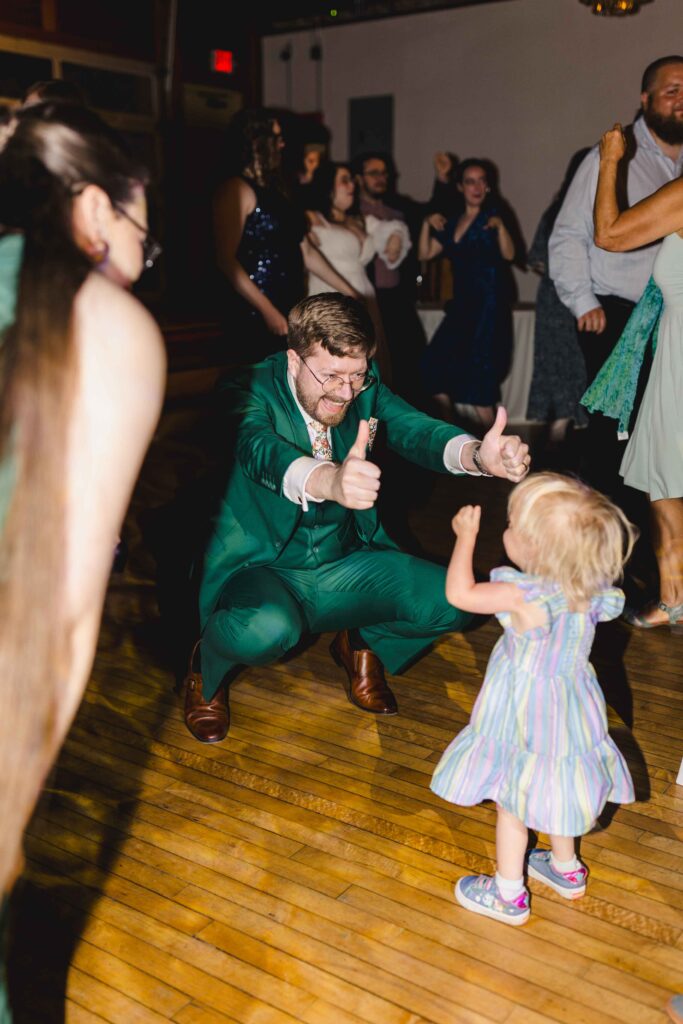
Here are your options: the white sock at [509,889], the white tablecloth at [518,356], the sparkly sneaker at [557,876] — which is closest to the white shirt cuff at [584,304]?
the sparkly sneaker at [557,876]

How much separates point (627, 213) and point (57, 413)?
7.19ft

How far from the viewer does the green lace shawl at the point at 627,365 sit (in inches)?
118

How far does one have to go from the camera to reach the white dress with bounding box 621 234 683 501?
2807 millimetres

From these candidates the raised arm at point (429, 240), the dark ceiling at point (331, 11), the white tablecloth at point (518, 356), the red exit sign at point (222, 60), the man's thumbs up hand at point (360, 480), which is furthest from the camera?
the red exit sign at point (222, 60)

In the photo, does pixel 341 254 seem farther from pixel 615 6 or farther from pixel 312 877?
pixel 312 877

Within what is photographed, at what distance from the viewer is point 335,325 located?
2.22 metres

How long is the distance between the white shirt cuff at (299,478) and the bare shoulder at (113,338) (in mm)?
1013

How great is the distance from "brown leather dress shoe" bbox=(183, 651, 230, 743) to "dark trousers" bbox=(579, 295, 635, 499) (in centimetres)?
173

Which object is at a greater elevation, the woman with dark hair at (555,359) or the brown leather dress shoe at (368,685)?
the woman with dark hair at (555,359)

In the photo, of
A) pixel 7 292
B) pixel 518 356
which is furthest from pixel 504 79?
pixel 7 292

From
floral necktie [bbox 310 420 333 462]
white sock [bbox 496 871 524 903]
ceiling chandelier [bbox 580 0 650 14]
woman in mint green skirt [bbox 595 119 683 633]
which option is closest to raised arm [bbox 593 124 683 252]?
woman in mint green skirt [bbox 595 119 683 633]

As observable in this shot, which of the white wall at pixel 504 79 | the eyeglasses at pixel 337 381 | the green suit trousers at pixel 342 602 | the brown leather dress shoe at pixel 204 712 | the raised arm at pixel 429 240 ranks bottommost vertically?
the brown leather dress shoe at pixel 204 712

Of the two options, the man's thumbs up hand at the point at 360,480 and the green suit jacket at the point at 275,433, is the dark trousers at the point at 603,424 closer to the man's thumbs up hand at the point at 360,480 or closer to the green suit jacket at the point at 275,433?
the green suit jacket at the point at 275,433

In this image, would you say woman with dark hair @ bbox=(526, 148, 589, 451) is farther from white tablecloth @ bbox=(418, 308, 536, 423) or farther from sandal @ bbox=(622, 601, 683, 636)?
sandal @ bbox=(622, 601, 683, 636)
